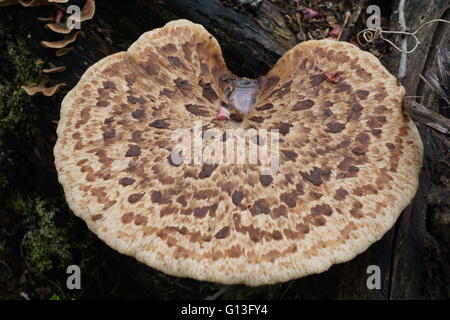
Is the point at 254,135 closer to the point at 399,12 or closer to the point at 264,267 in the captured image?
the point at 264,267

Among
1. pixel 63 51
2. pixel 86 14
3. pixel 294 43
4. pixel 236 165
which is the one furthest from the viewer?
pixel 294 43

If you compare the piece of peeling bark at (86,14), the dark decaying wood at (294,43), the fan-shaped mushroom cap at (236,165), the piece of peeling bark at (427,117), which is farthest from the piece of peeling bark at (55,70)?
the piece of peeling bark at (427,117)

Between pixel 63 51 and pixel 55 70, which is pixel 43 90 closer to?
pixel 55 70

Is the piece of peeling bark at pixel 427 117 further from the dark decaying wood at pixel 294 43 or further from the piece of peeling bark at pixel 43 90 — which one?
the piece of peeling bark at pixel 43 90

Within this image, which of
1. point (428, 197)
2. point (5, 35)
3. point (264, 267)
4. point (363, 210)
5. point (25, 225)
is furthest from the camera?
point (25, 225)

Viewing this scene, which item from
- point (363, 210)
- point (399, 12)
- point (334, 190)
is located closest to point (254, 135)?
point (334, 190)

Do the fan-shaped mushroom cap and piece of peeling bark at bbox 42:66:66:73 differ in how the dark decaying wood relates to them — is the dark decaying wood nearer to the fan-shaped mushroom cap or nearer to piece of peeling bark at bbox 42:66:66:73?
piece of peeling bark at bbox 42:66:66:73

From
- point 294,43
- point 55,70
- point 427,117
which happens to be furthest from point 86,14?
point 427,117

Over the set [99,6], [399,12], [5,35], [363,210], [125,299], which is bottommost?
[125,299]
